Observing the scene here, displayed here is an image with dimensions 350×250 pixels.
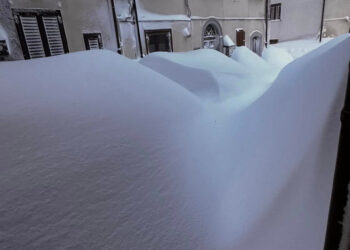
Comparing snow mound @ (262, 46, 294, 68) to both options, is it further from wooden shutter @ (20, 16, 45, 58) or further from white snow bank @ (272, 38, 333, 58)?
wooden shutter @ (20, 16, 45, 58)

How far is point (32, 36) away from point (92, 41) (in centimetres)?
129

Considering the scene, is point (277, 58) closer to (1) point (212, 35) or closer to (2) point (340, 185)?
(1) point (212, 35)

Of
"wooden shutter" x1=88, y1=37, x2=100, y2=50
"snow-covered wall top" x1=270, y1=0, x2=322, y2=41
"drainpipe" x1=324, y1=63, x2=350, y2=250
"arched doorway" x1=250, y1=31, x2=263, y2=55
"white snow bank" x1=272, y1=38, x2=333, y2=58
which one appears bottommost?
"drainpipe" x1=324, y1=63, x2=350, y2=250

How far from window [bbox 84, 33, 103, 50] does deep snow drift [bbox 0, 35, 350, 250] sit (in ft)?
9.78

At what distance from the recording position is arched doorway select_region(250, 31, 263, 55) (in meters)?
11.4

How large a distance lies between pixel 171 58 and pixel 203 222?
178 inches

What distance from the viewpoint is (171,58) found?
18.3 feet

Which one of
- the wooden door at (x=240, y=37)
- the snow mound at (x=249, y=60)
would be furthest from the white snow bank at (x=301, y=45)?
the snow mound at (x=249, y=60)

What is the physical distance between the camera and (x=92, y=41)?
559cm

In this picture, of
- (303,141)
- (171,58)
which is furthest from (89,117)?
(171,58)

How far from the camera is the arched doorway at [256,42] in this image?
1143 centimetres

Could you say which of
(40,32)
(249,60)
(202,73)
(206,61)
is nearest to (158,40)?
(206,61)

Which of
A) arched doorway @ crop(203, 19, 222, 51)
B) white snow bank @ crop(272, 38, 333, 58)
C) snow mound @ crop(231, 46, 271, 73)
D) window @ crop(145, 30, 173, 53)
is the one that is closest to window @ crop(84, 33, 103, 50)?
window @ crop(145, 30, 173, 53)

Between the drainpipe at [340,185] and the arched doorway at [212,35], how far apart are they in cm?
821
